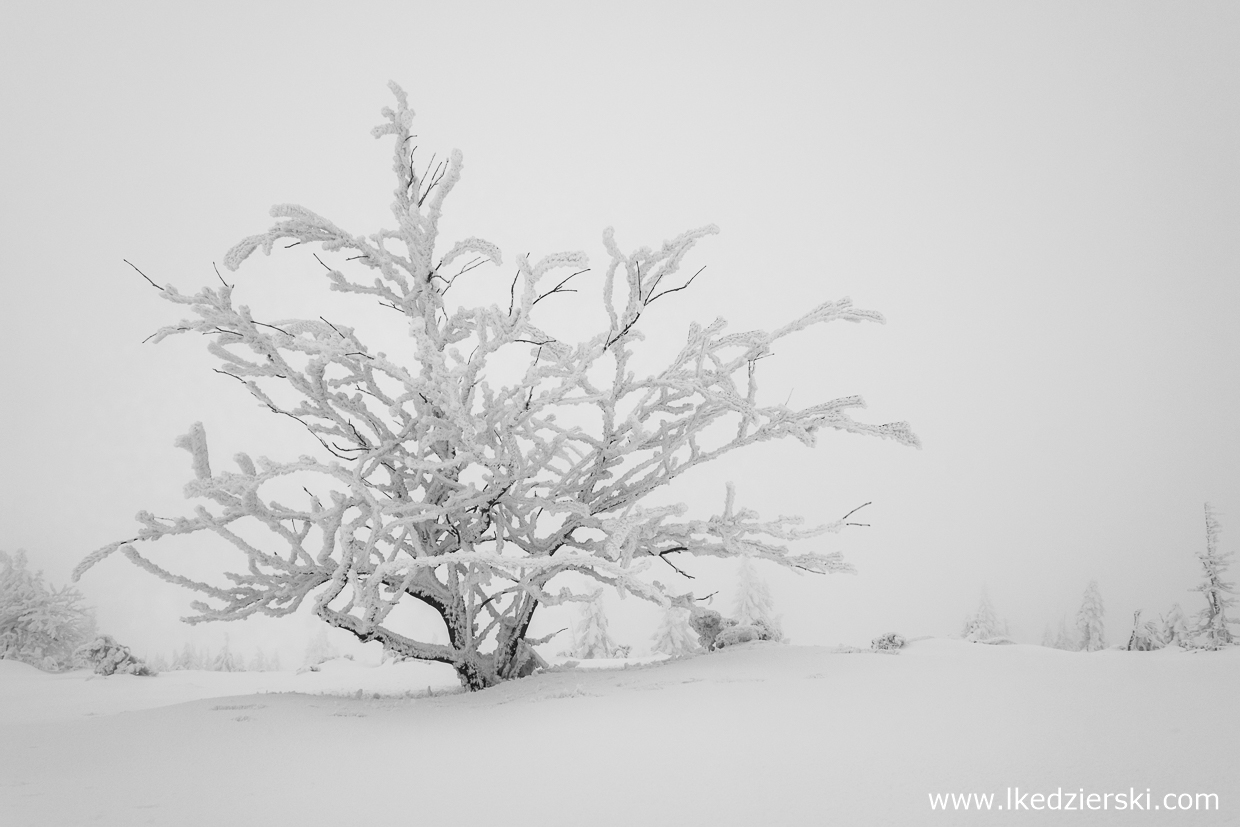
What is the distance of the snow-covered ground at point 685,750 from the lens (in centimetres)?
204

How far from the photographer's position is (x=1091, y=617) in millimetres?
19859

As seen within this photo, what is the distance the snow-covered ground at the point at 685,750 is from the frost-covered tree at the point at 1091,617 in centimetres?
1924

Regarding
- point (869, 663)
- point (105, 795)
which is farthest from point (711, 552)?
point (105, 795)

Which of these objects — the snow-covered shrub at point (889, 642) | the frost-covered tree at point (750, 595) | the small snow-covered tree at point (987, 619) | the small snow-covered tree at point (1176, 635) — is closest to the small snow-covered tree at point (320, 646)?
the frost-covered tree at point (750, 595)

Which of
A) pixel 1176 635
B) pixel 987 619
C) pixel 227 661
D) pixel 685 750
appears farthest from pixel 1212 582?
pixel 227 661

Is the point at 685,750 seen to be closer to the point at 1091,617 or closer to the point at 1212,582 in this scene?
the point at 1212,582

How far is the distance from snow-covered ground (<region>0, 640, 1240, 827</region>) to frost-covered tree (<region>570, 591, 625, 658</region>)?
11251 mm

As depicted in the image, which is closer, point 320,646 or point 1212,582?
point 1212,582

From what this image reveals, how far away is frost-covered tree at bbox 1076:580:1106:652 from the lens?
1955 centimetres

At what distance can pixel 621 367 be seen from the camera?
14.3ft

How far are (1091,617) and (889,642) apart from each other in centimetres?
1920

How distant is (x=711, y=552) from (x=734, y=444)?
36.9 inches

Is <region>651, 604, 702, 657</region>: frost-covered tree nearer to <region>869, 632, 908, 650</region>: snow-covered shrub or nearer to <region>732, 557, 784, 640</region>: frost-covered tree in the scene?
<region>732, 557, 784, 640</region>: frost-covered tree

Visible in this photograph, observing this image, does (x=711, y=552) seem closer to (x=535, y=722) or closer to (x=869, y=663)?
(x=869, y=663)
